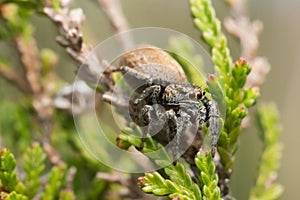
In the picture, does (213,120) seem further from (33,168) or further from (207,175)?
(33,168)

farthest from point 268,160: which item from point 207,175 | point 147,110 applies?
point 147,110

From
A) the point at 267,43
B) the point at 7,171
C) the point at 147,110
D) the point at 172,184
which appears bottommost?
the point at 7,171

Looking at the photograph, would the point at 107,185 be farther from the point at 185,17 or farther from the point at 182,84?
the point at 185,17

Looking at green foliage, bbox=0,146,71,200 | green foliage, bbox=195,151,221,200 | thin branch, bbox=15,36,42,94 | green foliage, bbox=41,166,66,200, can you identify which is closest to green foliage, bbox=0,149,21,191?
green foliage, bbox=0,146,71,200

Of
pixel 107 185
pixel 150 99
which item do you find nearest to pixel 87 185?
pixel 107 185

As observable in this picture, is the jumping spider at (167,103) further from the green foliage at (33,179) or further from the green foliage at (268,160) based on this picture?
the green foliage at (268,160)

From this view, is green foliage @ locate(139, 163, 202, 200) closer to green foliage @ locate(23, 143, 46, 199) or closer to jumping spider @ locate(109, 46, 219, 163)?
jumping spider @ locate(109, 46, 219, 163)
